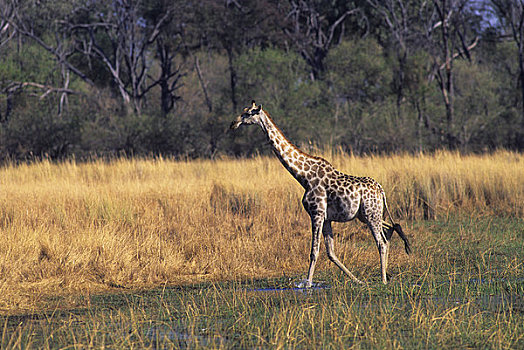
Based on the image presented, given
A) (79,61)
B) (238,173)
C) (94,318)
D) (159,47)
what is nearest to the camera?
(94,318)

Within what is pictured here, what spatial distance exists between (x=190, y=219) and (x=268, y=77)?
725 inches

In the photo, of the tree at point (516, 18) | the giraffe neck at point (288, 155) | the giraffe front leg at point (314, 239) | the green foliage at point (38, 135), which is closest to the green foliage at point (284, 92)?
the green foliage at point (38, 135)

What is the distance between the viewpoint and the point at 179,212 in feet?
39.7

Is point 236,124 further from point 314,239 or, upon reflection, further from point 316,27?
point 316,27

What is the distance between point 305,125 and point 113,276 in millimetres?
20152

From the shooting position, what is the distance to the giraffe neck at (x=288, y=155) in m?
8.01

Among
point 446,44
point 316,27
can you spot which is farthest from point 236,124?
point 316,27

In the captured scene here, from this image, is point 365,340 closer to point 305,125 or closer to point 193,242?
point 193,242

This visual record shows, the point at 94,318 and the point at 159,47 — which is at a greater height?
the point at 159,47

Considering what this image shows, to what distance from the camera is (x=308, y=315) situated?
6379 mm

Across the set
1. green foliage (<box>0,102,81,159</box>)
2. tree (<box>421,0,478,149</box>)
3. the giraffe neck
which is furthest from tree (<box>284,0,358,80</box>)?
the giraffe neck

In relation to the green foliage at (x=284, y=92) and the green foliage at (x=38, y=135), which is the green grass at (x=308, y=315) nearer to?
the green foliage at (x=284, y=92)

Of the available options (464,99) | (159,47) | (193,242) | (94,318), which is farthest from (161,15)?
(94,318)

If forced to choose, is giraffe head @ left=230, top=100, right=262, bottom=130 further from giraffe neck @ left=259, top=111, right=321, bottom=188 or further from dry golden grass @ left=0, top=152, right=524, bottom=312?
dry golden grass @ left=0, top=152, right=524, bottom=312
